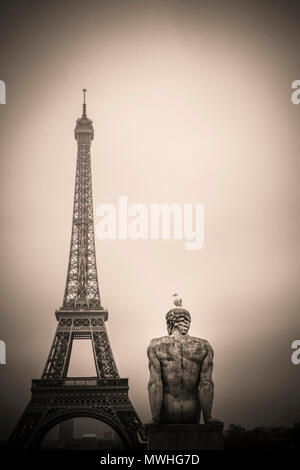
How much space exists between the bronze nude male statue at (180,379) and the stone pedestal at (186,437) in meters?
0.20

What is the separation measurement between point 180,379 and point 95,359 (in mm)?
17163

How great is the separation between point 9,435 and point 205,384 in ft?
52.8

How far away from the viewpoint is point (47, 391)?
25047 mm

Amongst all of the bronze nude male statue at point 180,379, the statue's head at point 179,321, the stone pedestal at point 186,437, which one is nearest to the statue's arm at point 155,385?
the bronze nude male statue at point 180,379

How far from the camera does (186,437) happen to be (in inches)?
345

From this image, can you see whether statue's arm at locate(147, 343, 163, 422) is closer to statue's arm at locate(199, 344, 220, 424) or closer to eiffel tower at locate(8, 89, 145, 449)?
statue's arm at locate(199, 344, 220, 424)

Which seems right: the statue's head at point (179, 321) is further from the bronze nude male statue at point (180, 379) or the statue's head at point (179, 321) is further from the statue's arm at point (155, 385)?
the statue's arm at point (155, 385)

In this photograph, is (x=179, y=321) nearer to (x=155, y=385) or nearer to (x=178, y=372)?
(x=178, y=372)

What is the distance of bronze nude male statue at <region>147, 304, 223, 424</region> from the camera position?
9.03 m

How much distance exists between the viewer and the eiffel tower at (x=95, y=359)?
24.8m

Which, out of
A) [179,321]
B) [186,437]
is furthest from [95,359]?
[186,437]

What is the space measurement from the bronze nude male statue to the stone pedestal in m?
0.20
